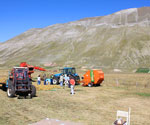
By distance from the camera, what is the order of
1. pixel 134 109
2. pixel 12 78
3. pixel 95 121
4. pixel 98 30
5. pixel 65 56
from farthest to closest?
pixel 98 30, pixel 65 56, pixel 12 78, pixel 134 109, pixel 95 121

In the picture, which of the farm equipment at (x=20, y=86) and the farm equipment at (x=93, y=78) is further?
the farm equipment at (x=93, y=78)

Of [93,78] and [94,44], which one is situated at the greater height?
[94,44]

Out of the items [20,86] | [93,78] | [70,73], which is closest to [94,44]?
[70,73]

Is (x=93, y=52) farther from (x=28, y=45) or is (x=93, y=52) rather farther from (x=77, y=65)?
(x=28, y=45)

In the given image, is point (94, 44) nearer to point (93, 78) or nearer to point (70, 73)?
point (70, 73)

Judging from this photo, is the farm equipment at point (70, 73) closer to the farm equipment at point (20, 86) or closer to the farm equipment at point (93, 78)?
the farm equipment at point (93, 78)

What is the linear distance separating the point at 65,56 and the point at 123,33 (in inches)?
1260

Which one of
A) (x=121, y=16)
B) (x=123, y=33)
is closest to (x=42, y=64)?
(x=123, y=33)

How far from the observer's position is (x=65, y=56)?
101 meters

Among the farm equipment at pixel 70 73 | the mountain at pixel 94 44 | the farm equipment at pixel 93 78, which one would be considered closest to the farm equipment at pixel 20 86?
the farm equipment at pixel 70 73

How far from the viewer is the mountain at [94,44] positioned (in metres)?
89.1

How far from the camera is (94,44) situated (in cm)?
10488

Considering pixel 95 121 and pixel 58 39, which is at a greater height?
pixel 58 39

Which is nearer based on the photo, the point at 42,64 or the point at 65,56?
the point at 42,64
